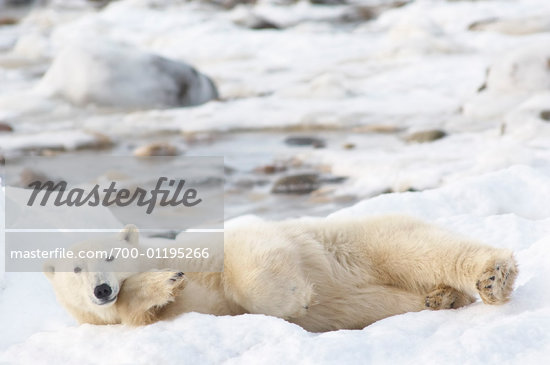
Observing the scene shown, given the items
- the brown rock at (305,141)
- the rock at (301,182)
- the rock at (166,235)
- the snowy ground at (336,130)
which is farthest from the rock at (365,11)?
the rock at (166,235)

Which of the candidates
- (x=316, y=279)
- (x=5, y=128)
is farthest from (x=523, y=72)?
(x=316, y=279)

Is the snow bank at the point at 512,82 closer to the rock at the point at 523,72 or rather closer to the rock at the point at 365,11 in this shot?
the rock at the point at 523,72

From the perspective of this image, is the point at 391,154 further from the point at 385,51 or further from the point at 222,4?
the point at 222,4

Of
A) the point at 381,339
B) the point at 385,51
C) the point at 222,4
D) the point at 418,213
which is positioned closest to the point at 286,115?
the point at 385,51

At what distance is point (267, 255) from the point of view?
2852 millimetres

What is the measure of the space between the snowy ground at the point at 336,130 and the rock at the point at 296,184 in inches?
6.1

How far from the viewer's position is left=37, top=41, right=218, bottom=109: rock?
11039 millimetres

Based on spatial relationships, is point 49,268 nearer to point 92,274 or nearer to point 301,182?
point 92,274

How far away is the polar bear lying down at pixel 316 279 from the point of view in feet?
9.12

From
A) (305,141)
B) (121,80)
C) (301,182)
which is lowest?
(121,80)

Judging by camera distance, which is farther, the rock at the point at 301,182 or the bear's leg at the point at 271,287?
the rock at the point at 301,182

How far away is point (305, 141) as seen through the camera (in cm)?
909

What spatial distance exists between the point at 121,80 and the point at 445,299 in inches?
348

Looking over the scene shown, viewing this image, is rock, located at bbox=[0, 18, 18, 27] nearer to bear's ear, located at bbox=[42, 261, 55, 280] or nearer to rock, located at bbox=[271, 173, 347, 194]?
rock, located at bbox=[271, 173, 347, 194]
